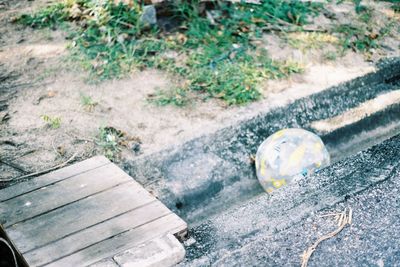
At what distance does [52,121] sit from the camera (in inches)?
152

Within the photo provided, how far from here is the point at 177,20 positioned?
16.9 feet

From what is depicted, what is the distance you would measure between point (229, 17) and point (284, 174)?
2466 millimetres

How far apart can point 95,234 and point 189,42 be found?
268cm

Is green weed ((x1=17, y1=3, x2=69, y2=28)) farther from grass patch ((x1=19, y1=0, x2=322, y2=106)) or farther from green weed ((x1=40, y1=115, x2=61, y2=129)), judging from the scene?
green weed ((x1=40, y1=115, x2=61, y2=129))

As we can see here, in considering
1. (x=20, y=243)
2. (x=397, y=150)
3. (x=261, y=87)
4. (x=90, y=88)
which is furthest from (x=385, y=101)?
(x=20, y=243)

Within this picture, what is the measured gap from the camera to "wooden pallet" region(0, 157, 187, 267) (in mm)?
2521

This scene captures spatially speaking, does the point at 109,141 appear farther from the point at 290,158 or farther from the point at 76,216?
the point at 290,158

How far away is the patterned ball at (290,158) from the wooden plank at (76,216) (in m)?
0.94

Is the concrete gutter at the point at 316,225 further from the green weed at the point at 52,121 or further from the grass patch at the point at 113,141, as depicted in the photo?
the green weed at the point at 52,121

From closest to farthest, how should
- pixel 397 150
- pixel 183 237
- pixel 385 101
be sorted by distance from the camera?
pixel 183 237
pixel 397 150
pixel 385 101

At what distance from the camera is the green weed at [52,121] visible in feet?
12.5

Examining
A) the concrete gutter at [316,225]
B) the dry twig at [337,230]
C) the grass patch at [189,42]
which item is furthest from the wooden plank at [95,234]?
the grass patch at [189,42]

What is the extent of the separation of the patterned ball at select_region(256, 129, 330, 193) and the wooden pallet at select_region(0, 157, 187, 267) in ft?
3.02

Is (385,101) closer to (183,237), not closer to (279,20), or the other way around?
(279,20)
